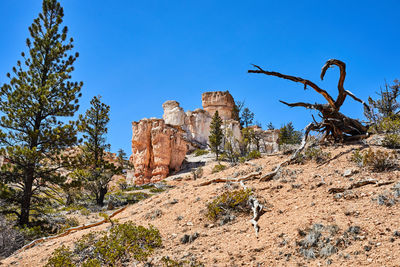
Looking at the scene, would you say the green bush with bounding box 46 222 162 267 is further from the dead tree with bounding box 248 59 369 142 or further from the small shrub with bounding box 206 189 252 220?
the dead tree with bounding box 248 59 369 142

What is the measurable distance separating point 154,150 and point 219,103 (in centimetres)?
2774

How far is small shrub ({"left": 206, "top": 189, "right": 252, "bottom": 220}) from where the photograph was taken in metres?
6.55

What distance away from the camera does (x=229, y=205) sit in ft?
22.1

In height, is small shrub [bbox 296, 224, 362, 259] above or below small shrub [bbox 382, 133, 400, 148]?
below

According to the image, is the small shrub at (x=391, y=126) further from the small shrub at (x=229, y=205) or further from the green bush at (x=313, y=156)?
the small shrub at (x=229, y=205)

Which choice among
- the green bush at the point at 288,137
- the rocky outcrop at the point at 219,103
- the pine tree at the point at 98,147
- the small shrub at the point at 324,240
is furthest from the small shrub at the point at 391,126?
the rocky outcrop at the point at 219,103

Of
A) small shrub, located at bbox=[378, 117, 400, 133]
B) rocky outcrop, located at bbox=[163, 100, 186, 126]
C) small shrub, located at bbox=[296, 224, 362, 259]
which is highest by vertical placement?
rocky outcrop, located at bbox=[163, 100, 186, 126]

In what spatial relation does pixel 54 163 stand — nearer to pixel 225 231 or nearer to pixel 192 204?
pixel 192 204

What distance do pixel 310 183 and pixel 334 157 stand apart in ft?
6.75

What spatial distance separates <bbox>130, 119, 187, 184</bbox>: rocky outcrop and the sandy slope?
115 feet

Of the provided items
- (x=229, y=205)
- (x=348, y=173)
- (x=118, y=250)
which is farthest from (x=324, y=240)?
(x=118, y=250)

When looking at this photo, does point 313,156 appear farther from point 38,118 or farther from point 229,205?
point 38,118

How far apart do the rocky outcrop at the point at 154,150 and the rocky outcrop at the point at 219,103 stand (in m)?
22.6

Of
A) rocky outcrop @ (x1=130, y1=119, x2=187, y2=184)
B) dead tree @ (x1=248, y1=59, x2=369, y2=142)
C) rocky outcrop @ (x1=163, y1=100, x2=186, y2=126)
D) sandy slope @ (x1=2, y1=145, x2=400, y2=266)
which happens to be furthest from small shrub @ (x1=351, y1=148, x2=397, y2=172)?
rocky outcrop @ (x1=163, y1=100, x2=186, y2=126)
